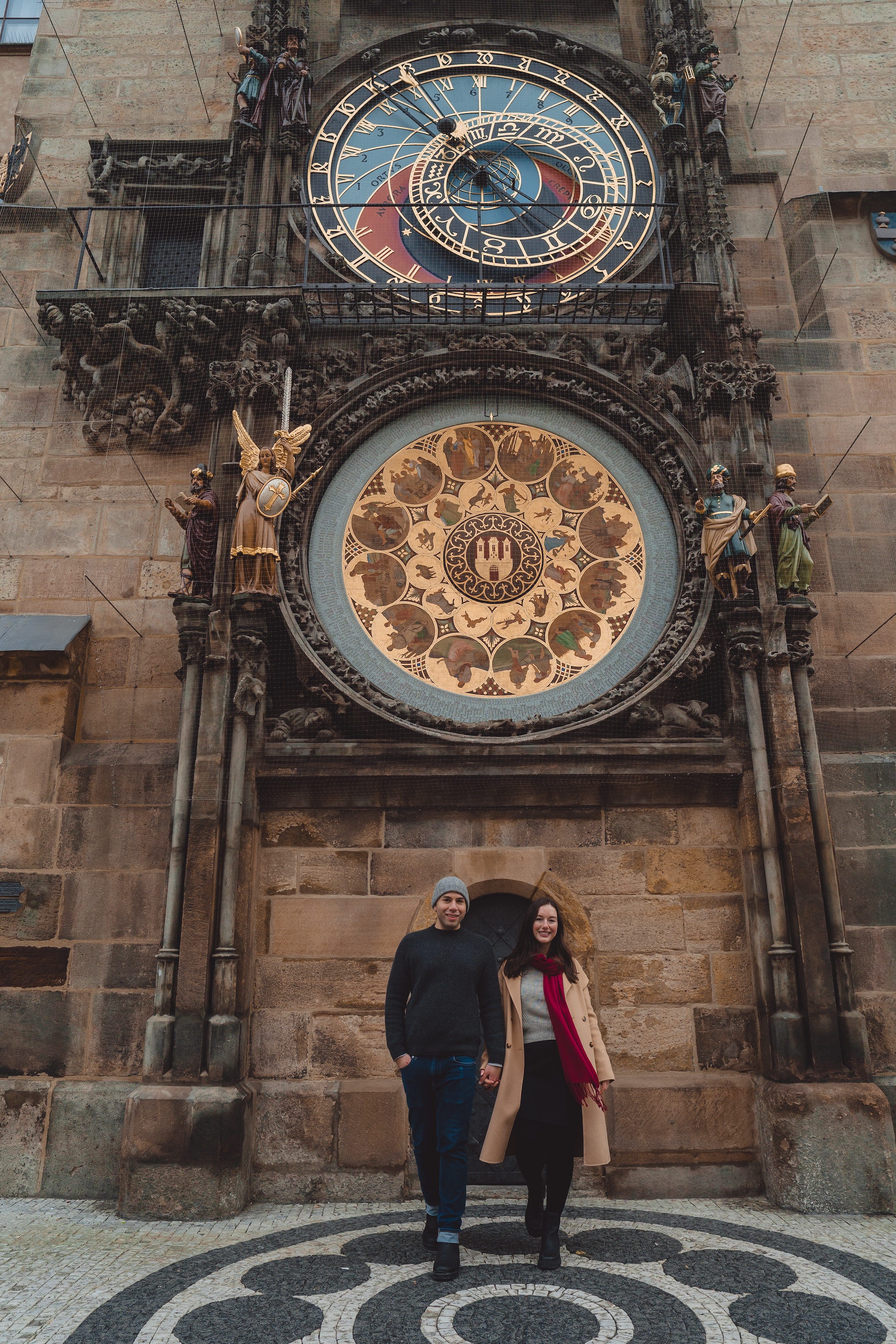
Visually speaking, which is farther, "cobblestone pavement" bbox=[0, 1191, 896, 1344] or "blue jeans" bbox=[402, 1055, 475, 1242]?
"blue jeans" bbox=[402, 1055, 475, 1242]

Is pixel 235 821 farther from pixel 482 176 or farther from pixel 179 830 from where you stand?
pixel 482 176

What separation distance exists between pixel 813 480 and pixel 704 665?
234 cm

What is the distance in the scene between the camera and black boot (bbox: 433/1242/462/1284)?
369cm

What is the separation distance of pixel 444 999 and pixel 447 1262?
1.02 metres

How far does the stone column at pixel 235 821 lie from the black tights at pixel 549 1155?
2.24 meters

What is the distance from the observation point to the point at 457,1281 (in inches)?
146

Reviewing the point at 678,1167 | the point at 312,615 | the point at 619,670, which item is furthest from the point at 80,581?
the point at 678,1167

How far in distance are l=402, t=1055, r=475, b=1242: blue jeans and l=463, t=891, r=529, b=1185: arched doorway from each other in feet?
6.05

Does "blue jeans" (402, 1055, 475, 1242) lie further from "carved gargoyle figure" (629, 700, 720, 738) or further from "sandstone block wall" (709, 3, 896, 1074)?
"sandstone block wall" (709, 3, 896, 1074)

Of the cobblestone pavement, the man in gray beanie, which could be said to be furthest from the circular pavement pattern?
the man in gray beanie

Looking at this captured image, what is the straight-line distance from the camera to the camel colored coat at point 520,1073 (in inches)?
152

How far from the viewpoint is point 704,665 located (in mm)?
6484

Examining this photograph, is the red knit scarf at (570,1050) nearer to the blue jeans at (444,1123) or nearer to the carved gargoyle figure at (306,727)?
the blue jeans at (444,1123)

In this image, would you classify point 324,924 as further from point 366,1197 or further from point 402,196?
point 402,196
